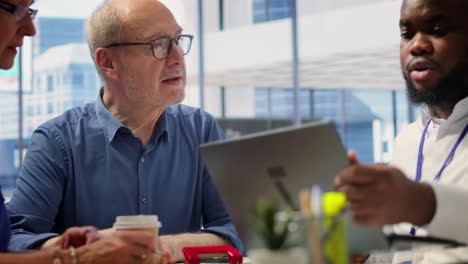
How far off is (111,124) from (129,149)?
0.12m

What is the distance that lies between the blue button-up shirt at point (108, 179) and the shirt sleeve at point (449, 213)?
38.5 inches

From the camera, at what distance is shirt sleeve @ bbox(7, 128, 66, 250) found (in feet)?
7.43

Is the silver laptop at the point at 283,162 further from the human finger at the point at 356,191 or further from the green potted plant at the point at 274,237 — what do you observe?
the green potted plant at the point at 274,237

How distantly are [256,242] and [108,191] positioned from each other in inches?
47.5

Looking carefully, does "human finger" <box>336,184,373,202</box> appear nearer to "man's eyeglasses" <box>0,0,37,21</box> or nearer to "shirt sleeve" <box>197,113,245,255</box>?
"man's eyeglasses" <box>0,0,37,21</box>

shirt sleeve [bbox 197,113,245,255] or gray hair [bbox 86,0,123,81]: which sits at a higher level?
gray hair [bbox 86,0,123,81]

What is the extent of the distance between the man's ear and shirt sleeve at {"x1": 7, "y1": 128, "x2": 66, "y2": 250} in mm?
363

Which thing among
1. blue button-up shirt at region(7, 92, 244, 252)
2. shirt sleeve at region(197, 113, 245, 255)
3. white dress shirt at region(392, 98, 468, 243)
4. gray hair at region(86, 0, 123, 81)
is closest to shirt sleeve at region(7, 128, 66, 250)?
blue button-up shirt at region(7, 92, 244, 252)

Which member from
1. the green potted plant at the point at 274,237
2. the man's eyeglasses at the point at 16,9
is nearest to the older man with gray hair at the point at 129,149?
the man's eyeglasses at the point at 16,9

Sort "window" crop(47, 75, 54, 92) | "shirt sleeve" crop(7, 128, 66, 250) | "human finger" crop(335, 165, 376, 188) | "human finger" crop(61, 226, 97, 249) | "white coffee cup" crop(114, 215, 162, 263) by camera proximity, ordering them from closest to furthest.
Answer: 1. "human finger" crop(335, 165, 376, 188)
2. "white coffee cup" crop(114, 215, 162, 263)
3. "human finger" crop(61, 226, 97, 249)
4. "shirt sleeve" crop(7, 128, 66, 250)
5. "window" crop(47, 75, 54, 92)

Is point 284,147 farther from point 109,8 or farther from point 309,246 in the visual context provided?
point 109,8

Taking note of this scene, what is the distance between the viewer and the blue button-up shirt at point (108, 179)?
235cm

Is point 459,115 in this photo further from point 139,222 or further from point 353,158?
point 139,222

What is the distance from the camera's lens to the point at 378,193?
1233 mm
